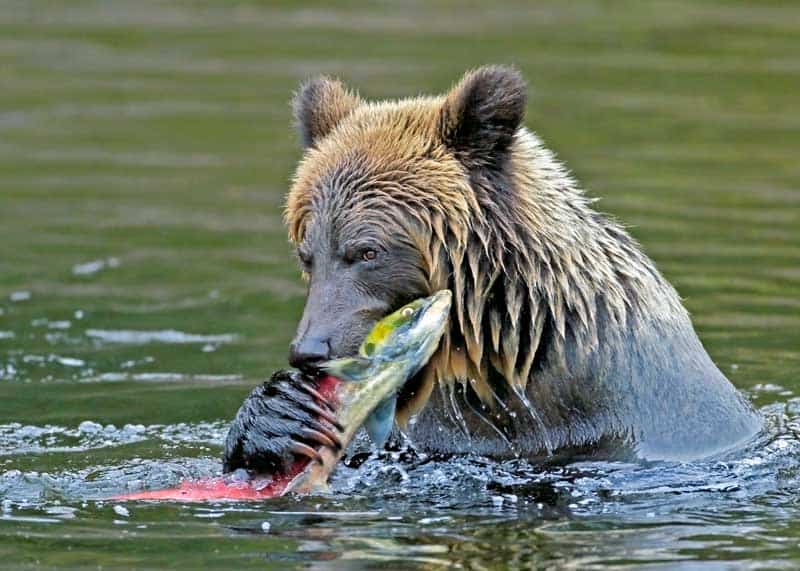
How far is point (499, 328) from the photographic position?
841 centimetres

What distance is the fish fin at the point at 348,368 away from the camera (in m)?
7.82

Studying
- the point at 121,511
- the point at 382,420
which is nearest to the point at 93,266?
the point at 121,511

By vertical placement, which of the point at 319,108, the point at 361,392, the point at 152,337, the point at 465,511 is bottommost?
the point at 465,511

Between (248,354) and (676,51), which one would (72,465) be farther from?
(676,51)

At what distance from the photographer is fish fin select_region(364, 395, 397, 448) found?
8156mm

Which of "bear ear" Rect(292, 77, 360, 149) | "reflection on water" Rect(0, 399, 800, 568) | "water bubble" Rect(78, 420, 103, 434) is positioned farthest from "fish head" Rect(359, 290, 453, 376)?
"water bubble" Rect(78, 420, 103, 434)

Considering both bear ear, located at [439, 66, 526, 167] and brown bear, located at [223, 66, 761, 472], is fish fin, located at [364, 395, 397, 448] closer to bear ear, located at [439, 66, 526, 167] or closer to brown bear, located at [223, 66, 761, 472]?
brown bear, located at [223, 66, 761, 472]

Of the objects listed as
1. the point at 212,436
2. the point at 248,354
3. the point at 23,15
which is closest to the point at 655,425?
the point at 212,436

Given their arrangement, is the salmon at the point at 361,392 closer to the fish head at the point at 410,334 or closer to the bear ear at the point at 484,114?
the fish head at the point at 410,334

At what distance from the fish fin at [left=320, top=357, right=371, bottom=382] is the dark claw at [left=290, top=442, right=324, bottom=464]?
0.36 m

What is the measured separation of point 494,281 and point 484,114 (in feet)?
2.62

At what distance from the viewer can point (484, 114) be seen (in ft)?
27.2

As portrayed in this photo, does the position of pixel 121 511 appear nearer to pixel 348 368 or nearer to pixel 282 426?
pixel 282 426

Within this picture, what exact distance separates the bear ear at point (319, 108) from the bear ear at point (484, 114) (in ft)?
2.24
